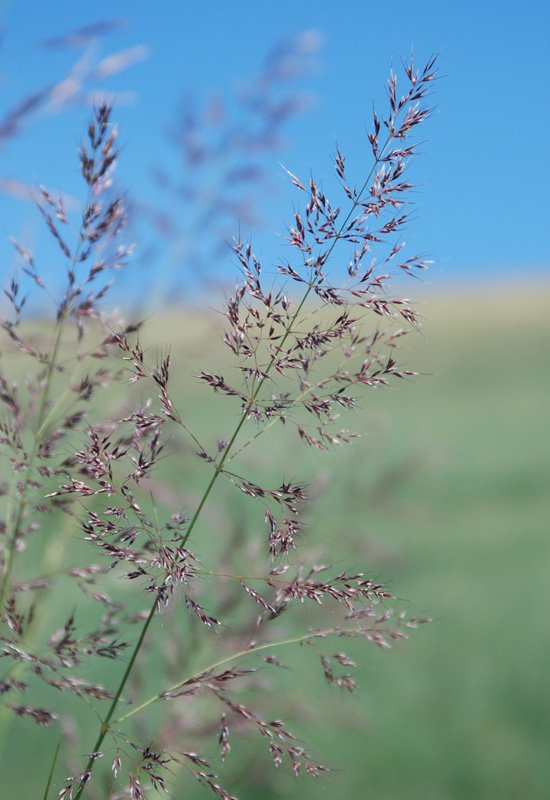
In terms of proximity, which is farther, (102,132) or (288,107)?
(288,107)

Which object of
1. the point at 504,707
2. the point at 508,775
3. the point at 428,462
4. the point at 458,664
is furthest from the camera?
the point at 458,664

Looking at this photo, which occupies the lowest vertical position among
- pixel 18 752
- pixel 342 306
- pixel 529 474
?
pixel 18 752

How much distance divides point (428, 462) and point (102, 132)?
91.3 inches

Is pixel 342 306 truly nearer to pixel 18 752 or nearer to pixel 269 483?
pixel 18 752

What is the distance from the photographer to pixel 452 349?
746 inches

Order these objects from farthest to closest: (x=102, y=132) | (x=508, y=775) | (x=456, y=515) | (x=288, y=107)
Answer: (x=456, y=515)
(x=508, y=775)
(x=288, y=107)
(x=102, y=132)

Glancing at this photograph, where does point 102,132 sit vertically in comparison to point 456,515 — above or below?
below

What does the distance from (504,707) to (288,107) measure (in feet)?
13.2

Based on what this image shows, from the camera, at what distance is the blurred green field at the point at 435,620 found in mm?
3396

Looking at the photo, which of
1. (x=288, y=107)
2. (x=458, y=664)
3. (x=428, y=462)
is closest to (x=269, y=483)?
(x=458, y=664)

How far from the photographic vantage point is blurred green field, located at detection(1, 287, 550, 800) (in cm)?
340

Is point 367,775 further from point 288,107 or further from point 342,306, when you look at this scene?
point 342,306

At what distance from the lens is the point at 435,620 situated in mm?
5879

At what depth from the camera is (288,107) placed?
271 cm
